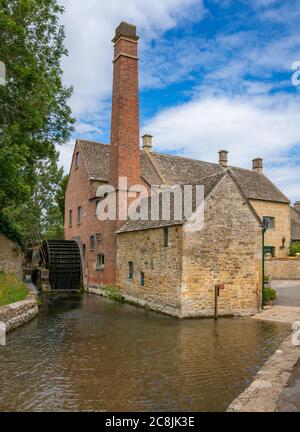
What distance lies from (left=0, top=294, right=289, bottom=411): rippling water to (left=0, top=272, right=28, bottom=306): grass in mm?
1233

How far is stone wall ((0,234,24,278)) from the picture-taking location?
70.3 feet

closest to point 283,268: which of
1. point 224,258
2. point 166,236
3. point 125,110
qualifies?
point 224,258

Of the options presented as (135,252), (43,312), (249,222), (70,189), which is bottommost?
(43,312)

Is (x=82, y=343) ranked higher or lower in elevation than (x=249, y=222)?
lower

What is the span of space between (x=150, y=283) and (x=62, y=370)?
8118mm

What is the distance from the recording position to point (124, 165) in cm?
1975

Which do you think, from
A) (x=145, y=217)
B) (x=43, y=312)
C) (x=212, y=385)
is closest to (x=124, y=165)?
(x=145, y=217)

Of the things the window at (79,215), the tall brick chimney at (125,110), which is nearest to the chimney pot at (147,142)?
the window at (79,215)

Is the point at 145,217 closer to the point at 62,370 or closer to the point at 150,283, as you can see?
the point at 150,283

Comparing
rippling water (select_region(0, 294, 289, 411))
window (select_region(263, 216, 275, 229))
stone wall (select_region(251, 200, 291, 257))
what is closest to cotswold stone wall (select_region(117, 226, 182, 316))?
rippling water (select_region(0, 294, 289, 411))

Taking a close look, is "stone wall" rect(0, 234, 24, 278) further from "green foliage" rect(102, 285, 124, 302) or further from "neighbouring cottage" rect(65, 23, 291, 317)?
"green foliage" rect(102, 285, 124, 302)

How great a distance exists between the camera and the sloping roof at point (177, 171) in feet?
77.4

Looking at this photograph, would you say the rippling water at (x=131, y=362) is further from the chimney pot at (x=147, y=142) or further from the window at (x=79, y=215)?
the chimney pot at (x=147, y=142)
